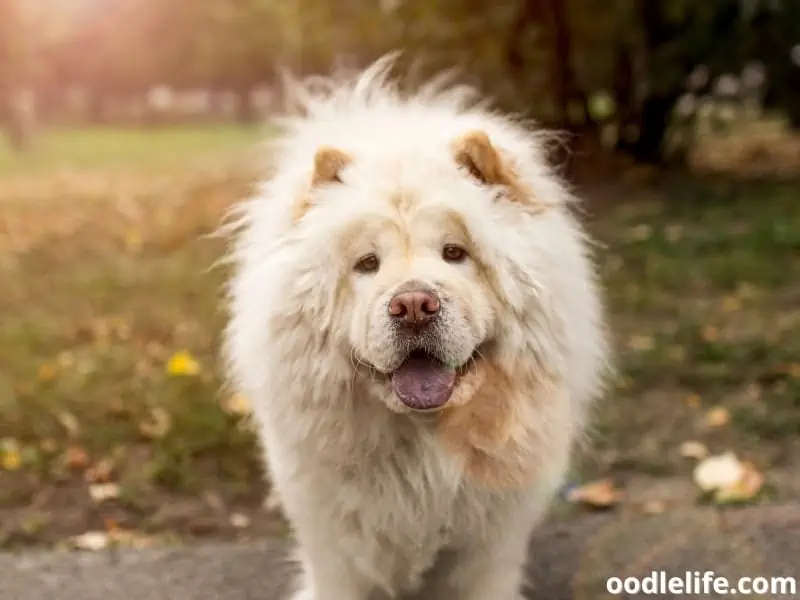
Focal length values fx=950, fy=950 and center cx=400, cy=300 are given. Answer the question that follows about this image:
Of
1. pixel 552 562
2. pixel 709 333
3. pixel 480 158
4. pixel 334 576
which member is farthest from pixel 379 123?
pixel 709 333

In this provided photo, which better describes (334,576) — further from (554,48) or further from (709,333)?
(554,48)

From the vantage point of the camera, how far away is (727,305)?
21.1ft

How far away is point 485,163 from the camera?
2.66 meters

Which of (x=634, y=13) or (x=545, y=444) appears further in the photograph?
(x=634, y=13)

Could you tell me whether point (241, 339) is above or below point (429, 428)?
above

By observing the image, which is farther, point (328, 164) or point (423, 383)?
point (328, 164)

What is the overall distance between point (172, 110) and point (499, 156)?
28751 millimetres

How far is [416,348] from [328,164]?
619 millimetres

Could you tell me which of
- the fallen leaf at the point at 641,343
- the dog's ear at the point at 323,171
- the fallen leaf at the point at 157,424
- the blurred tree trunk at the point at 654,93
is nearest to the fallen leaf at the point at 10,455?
the fallen leaf at the point at 157,424

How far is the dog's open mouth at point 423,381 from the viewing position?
8.29ft

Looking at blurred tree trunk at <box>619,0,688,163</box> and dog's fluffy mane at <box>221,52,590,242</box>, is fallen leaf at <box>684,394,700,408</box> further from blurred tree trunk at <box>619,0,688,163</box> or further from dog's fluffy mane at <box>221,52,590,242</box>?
blurred tree trunk at <box>619,0,688,163</box>

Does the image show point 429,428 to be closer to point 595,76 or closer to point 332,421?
point 332,421

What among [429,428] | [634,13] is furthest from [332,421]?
[634,13]

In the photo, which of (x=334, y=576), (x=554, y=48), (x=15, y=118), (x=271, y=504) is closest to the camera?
(x=334, y=576)
